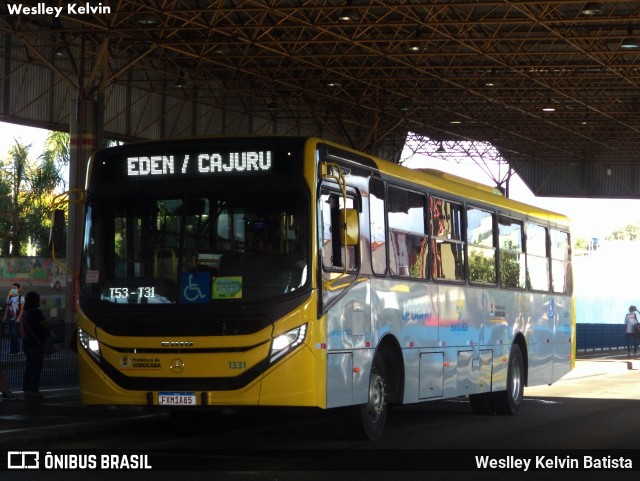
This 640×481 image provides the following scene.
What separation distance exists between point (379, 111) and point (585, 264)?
3390cm

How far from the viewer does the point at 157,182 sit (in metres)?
13.0

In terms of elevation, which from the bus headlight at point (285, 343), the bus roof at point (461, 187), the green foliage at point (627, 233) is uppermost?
the green foliage at point (627, 233)

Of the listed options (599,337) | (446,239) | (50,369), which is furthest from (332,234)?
(599,337)

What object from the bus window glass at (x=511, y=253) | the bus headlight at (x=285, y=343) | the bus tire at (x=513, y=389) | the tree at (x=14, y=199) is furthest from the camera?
the tree at (x=14, y=199)

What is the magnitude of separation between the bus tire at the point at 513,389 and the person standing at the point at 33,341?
727 cm

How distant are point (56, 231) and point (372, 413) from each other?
4256 millimetres

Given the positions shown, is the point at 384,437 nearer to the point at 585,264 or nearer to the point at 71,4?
the point at 71,4

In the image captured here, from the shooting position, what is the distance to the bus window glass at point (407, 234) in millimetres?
14695

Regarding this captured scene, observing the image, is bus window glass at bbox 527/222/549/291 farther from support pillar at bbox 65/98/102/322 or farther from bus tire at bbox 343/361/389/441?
support pillar at bbox 65/98/102/322

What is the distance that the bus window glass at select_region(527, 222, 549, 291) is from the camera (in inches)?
803

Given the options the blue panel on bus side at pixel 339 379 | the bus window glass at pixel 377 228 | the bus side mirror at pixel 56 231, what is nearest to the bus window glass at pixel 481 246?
the bus window glass at pixel 377 228

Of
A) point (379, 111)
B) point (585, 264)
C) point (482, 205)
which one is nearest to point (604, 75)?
point (379, 111)

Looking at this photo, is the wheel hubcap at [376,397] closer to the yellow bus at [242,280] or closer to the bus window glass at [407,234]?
the yellow bus at [242,280]

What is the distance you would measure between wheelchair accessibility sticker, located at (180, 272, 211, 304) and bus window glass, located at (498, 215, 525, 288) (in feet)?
24.8
